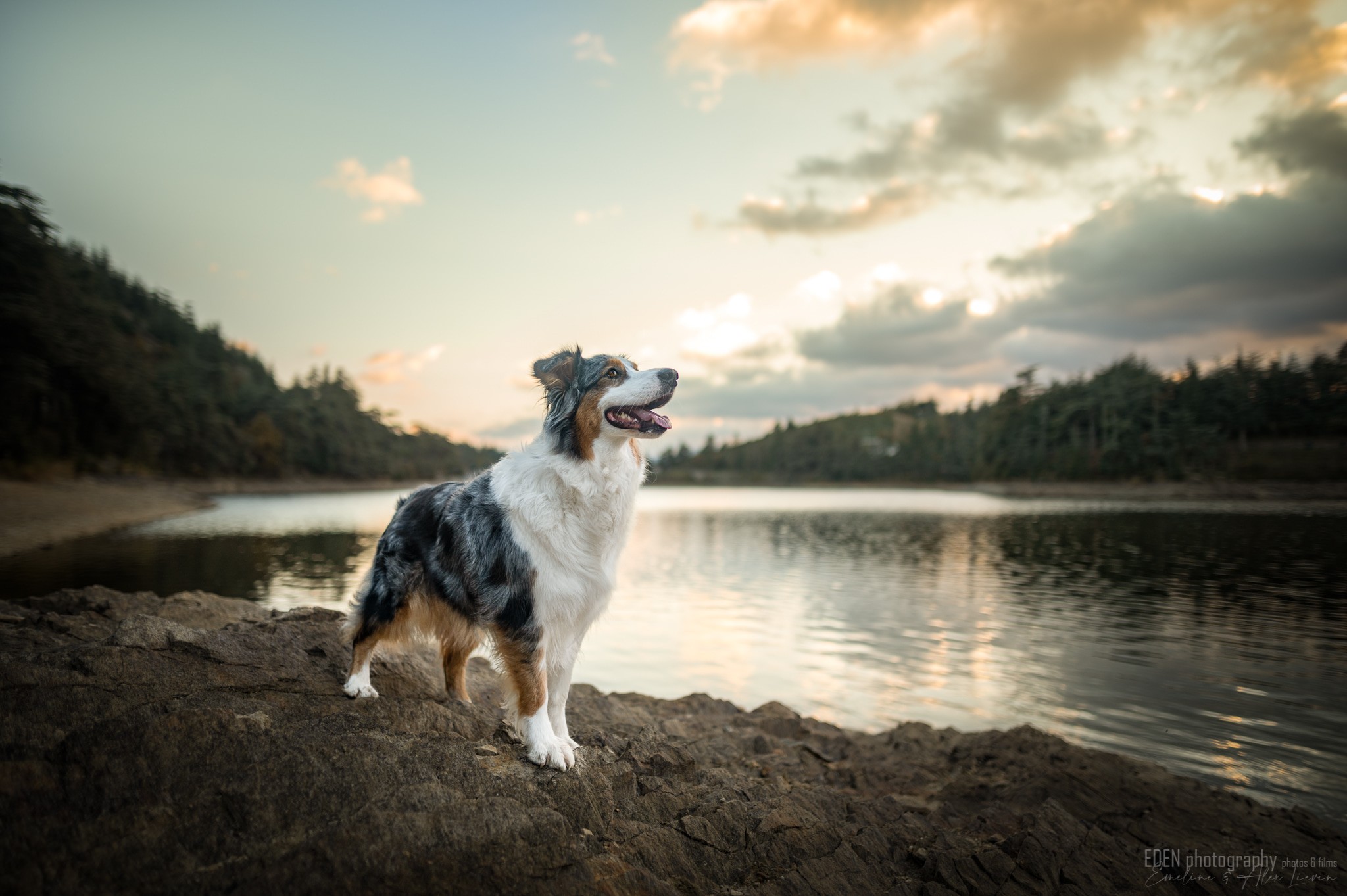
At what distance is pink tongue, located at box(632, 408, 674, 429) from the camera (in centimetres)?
405

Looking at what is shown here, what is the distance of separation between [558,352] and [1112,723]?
9227 millimetres

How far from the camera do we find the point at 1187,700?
952cm

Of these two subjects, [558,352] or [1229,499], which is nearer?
[558,352]

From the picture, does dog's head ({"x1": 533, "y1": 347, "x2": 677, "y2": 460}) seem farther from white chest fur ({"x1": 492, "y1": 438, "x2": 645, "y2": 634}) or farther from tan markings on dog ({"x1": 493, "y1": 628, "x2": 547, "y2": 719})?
tan markings on dog ({"x1": 493, "y1": 628, "x2": 547, "y2": 719})

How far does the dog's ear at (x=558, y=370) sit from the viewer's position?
13.8 feet

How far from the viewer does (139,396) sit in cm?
2278

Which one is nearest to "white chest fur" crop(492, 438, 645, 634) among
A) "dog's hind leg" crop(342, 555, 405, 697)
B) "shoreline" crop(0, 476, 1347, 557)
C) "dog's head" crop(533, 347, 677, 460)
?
"dog's head" crop(533, 347, 677, 460)

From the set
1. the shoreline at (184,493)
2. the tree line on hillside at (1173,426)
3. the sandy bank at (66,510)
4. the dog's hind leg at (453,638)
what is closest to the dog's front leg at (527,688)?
the dog's hind leg at (453,638)

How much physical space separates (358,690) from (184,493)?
66.1 metres

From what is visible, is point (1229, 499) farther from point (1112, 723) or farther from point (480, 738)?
point (480, 738)

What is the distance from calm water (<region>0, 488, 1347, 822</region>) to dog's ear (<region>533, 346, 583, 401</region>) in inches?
274

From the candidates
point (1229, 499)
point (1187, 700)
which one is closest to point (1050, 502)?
point (1229, 499)

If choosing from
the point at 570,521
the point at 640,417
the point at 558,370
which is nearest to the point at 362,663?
the point at 570,521

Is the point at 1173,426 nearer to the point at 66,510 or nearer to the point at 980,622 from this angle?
the point at 980,622
